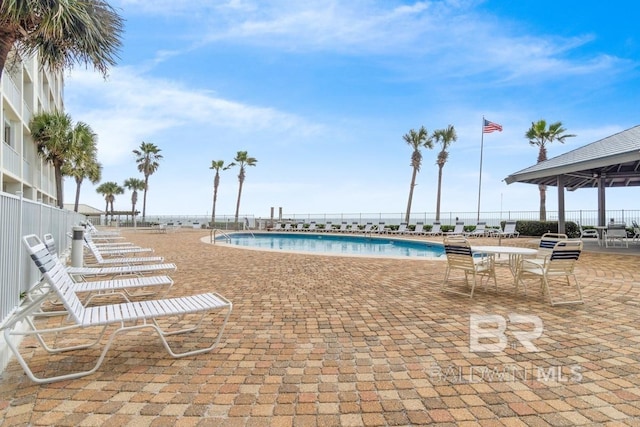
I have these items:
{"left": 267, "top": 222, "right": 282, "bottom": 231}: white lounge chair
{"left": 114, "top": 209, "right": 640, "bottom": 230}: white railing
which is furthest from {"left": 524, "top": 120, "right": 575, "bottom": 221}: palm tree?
{"left": 267, "top": 222, "right": 282, "bottom": 231}: white lounge chair

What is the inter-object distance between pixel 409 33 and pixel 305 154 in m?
18.8

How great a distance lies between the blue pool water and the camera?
49.5 ft

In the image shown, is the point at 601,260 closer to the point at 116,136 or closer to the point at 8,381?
the point at 8,381

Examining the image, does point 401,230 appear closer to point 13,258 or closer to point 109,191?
point 13,258

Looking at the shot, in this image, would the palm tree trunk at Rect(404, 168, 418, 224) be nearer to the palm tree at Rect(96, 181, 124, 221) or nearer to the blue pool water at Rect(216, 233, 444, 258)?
the blue pool water at Rect(216, 233, 444, 258)

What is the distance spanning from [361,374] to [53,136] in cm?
1923

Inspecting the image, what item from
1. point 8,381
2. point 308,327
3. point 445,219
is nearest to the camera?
point 8,381

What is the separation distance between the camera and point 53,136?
53.1ft

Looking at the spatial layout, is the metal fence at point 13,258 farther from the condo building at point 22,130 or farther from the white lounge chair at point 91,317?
the condo building at point 22,130

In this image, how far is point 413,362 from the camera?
2822mm

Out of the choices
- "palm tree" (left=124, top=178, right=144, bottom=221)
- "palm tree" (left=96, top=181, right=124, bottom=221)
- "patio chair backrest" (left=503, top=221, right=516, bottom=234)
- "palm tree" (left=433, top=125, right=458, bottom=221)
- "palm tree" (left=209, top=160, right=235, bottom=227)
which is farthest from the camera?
"palm tree" (left=96, top=181, right=124, bottom=221)

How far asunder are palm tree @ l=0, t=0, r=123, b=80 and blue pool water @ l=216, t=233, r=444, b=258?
307 inches

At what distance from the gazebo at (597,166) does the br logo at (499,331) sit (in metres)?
8.91

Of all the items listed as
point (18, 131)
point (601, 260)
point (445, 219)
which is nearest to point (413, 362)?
point (601, 260)
